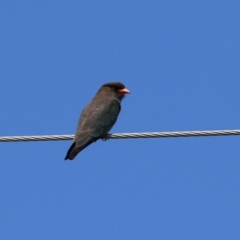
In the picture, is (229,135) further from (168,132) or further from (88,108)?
(88,108)

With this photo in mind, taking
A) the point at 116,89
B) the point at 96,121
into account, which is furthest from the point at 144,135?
the point at 116,89

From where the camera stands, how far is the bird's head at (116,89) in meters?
14.6

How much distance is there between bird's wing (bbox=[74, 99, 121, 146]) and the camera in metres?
12.8

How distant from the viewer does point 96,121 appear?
1324 cm

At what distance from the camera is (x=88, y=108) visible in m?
13.8

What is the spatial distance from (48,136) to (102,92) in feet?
14.4

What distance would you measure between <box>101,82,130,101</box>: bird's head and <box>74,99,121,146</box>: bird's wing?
0.35 metres

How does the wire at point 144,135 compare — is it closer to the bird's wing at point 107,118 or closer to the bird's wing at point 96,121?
the bird's wing at point 96,121

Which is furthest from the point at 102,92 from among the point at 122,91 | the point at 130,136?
the point at 130,136

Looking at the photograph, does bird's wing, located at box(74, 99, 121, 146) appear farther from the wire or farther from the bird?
the wire

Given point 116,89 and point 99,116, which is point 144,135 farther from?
point 116,89

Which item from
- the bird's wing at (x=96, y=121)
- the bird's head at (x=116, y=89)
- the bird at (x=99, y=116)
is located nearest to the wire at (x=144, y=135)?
the bird at (x=99, y=116)

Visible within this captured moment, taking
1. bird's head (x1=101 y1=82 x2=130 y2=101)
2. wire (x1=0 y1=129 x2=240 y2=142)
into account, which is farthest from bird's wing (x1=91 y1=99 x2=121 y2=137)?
wire (x1=0 y1=129 x2=240 y2=142)

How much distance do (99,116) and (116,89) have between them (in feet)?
4.33
